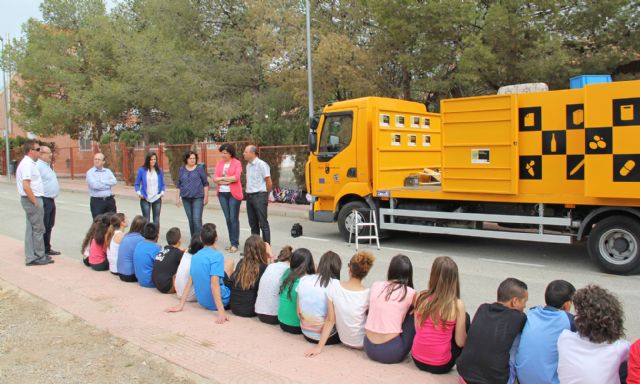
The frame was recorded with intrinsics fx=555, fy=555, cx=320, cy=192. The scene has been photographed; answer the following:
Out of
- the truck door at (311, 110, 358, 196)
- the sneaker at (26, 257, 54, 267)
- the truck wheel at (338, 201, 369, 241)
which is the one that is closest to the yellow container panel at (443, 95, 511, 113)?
the truck door at (311, 110, 358, 196)

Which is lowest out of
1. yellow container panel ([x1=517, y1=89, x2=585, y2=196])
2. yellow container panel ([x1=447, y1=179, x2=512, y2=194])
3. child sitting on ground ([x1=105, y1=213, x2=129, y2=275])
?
child sitting on ground ([x1=105, y1=213, x2=129, y2=275])

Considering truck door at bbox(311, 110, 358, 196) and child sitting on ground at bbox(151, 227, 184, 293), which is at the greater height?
truck door at bbox(311, 110, 358, 196)

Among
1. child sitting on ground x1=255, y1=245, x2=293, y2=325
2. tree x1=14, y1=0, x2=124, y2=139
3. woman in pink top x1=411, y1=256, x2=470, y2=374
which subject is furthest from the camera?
tree x1=14, y1=0, x2=124, y2=139

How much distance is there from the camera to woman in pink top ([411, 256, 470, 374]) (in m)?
4.05

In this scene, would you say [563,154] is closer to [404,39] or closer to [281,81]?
[404,39]

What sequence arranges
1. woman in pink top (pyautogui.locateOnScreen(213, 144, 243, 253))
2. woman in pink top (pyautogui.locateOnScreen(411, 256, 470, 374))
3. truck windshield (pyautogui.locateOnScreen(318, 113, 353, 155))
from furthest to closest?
truck windshield (pyautogui.locateOnScreen(318, 113, 353, 155)), woman in pink top (pyautogui.locateOnScreen(213, 144, 243, 253)), woman in pink top (pyautogui.locateOnScreen(411, 256, 470, 374))

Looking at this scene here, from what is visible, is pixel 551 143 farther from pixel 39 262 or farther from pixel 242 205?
pixel 242 205

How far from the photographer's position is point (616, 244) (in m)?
7.76

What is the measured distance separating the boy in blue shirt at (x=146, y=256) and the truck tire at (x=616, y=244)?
19.6ft

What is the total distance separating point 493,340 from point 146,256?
4.56 metres

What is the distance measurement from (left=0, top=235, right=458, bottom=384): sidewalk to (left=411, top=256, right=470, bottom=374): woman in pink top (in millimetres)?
131

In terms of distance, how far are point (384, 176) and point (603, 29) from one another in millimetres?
7957

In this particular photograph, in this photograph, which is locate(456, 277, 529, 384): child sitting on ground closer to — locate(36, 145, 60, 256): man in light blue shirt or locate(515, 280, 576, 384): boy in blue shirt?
locate(515, 280, 576, 384): boy in blue shirt

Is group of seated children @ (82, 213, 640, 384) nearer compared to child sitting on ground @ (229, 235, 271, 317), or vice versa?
group of seated children @ (82, 213, 640, 384)
